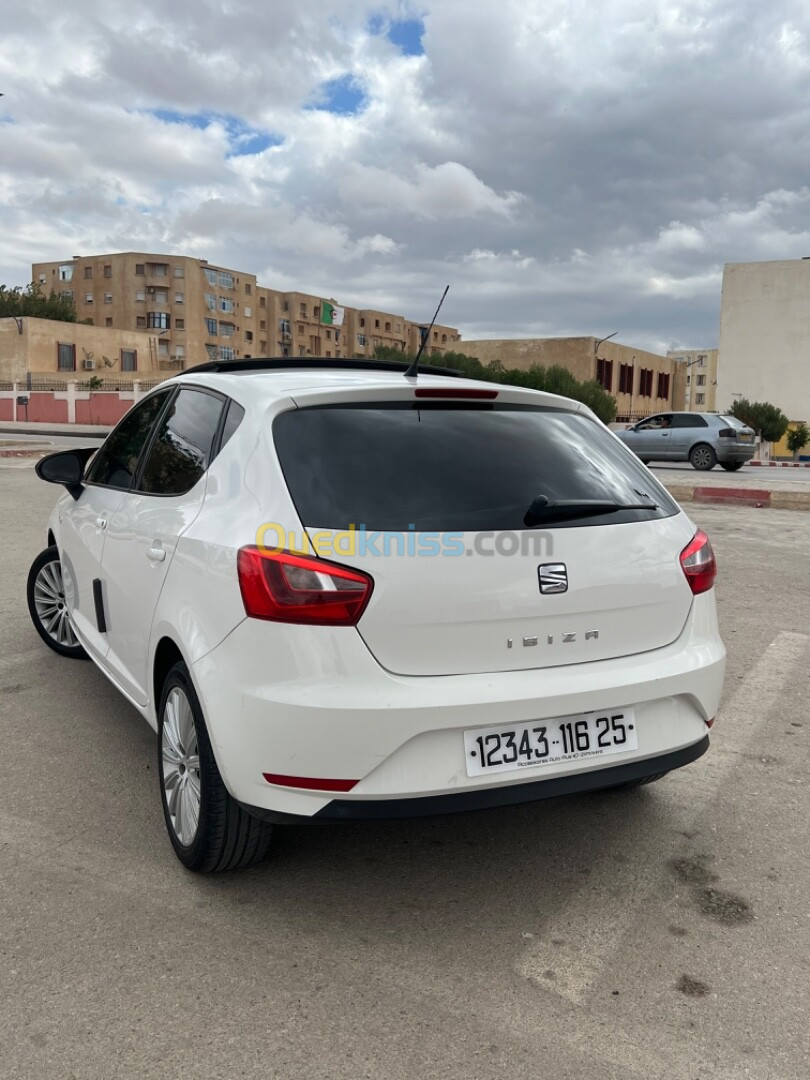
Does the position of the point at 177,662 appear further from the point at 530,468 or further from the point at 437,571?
the point at 530,468

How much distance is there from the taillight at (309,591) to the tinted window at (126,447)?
160 centimetres

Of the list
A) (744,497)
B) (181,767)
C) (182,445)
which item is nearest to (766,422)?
(744,497)

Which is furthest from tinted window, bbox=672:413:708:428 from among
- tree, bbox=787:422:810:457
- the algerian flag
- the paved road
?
the algerian flag

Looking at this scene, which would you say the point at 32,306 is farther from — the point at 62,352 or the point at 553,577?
the point at 553,577

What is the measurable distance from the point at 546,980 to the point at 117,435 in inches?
123

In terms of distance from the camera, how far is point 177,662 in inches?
118

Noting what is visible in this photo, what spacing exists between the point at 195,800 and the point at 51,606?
2.86 metres

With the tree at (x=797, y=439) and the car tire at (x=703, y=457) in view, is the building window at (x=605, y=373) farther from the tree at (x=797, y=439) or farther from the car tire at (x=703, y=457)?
the car tire at (x=703, y=457)

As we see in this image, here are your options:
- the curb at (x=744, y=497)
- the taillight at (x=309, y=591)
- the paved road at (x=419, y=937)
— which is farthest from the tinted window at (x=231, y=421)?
the curb at (x=744, y=497)

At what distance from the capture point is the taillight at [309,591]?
8.13ft

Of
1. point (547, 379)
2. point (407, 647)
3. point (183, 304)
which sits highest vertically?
point (183, 304)

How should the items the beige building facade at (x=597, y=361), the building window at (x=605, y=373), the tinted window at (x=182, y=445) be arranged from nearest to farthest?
the tinted window at (x=182, y=445), the beige building facade at (x=597, y=361), the building window at (x=605, y=373)

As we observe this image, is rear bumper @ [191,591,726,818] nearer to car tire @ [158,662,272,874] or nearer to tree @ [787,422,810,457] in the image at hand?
car tire @ [158,662,272,874]

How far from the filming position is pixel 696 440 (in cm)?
2328
